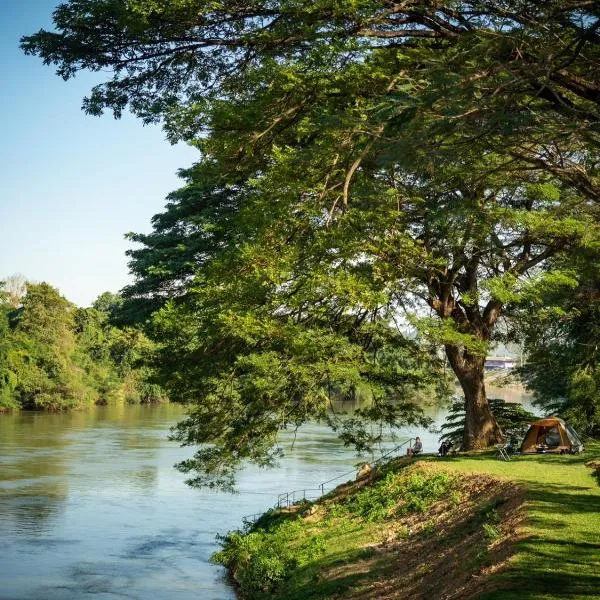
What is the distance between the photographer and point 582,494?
653 inches

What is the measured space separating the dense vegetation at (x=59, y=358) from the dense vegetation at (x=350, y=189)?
52396mm

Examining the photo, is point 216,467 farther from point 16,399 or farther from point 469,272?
point 16,399

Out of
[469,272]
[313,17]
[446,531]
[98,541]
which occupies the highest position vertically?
[313,17]

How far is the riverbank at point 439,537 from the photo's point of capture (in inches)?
465

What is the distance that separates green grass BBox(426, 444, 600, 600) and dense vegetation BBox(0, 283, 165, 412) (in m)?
60.1

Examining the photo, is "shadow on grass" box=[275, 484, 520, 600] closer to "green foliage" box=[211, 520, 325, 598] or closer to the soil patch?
the soil patch

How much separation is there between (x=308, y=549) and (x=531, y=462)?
6.44 meters

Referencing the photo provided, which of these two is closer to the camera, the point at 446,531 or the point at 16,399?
the point at 446,531

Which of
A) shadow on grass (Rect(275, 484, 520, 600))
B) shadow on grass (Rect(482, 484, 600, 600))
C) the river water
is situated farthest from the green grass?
the river water

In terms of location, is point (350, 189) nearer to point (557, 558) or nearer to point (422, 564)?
point (422, 564)

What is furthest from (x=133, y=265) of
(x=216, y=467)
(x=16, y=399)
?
(x=16, y=399)

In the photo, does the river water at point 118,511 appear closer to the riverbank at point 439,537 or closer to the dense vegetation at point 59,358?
the riverbank at point 439,537

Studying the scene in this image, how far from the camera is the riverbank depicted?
11805 millimetres

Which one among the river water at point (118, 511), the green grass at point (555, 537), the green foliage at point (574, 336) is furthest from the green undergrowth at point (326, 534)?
the green foliage at point (574, 336)
